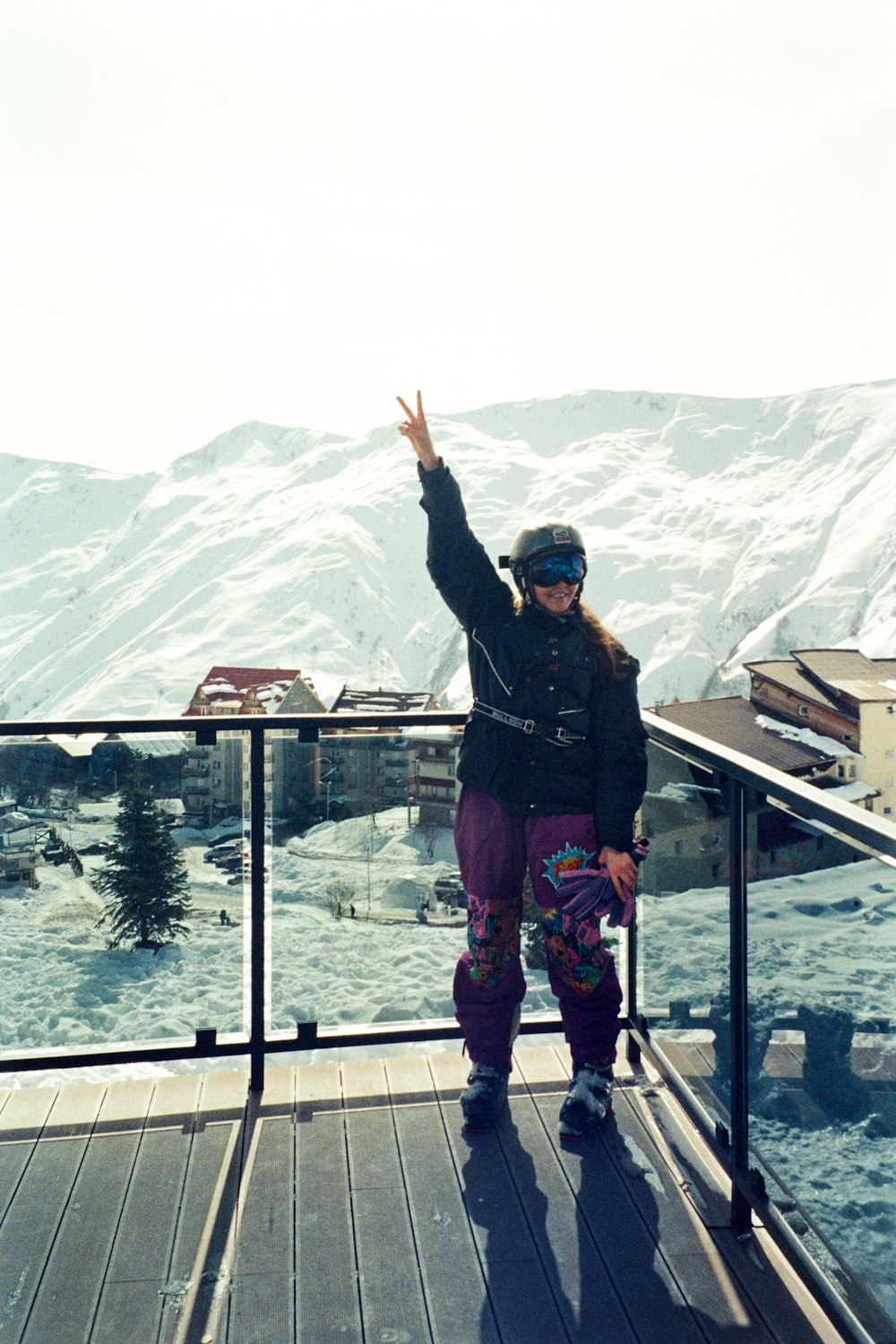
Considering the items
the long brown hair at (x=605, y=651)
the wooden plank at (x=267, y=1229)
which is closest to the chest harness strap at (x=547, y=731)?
the long brown hair at (x=605, y=651)

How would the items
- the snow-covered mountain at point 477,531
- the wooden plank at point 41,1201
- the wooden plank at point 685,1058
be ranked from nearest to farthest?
the wooden plank at point 41,1201 < the wooden plank at point 685,1058 < the snow-covered mountain at point 477,531

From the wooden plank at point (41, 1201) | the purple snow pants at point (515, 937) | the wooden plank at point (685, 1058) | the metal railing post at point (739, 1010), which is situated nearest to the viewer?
the wooden plank at point (41, 1201)

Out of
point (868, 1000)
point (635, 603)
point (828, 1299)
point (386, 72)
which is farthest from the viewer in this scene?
point (635, 603)

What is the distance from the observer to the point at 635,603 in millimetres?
94500

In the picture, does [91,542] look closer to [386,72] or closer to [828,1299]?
[386,72]

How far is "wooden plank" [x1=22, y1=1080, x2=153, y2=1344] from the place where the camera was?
1.80 m

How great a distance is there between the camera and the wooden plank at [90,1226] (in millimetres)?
1804

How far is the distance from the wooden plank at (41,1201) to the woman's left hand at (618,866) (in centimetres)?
122

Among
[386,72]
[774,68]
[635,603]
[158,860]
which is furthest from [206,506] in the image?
[158,860]

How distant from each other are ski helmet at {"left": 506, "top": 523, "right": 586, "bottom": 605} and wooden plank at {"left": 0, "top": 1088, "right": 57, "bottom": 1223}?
1.54m

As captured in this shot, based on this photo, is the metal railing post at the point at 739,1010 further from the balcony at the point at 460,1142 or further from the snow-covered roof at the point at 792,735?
the snow-covered roof at the point at 792,735

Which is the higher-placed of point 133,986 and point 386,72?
point 386,72

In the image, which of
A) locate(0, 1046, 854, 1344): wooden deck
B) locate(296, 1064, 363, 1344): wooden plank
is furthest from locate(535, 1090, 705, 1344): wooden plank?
locate(296, 1064, 363, 1344): wooden plank

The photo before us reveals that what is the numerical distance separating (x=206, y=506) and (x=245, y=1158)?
465 ft
